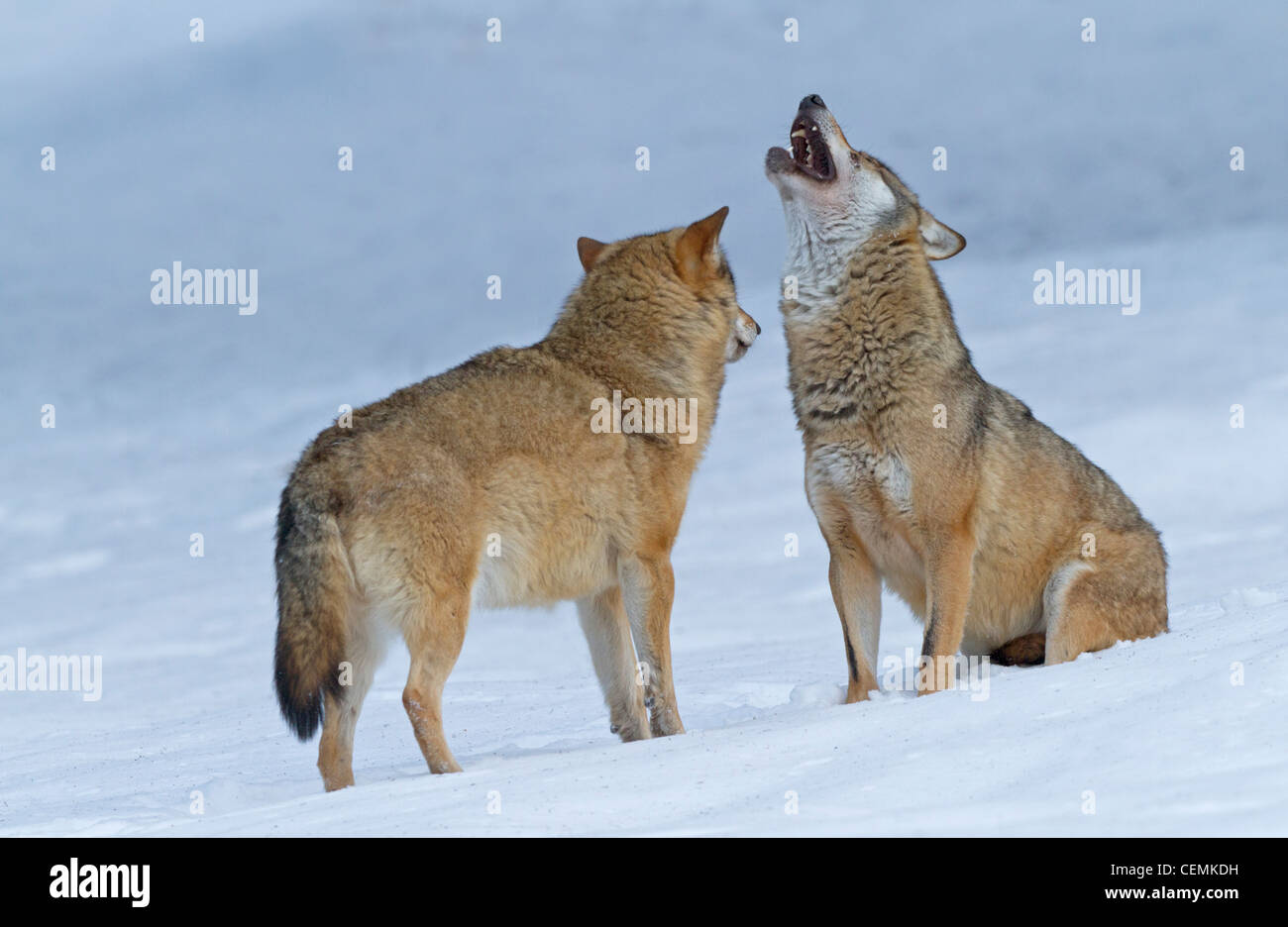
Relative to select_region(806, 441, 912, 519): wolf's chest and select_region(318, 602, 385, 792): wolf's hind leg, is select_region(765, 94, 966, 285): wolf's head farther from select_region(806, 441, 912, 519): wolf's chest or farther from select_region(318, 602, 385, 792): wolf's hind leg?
select_region(318, 602, 385, 792): wolf's hind leg

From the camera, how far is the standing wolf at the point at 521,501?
258 inches

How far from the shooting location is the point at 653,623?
7.44 meters

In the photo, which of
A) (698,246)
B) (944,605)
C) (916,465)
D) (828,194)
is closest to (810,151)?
(828,194)

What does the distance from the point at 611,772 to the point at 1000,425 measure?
11.7 ft

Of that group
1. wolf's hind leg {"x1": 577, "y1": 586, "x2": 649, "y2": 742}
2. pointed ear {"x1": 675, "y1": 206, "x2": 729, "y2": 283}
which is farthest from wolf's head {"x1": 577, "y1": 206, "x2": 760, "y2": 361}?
wolf's hind leg {"x1": 577, "y1": 586, "x2": 649, "y2": 742}

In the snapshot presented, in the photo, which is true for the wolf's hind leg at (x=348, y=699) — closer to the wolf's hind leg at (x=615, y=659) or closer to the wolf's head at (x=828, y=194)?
the wolf's hind leg at (x=615, y=659)

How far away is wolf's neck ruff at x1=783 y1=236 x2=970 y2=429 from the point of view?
763 cm

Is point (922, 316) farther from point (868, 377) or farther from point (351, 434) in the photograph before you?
point (351, 434)

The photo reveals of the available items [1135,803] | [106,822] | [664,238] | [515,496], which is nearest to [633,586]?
[515,496]

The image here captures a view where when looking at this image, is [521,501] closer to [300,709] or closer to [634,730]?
[300,709]

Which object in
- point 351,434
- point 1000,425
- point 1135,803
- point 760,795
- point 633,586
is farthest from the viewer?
point 1000,425

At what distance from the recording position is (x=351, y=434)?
6.85 metres

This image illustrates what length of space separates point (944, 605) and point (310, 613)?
3360 millimetres

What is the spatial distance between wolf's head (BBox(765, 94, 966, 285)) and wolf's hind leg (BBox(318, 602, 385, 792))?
131 inches
